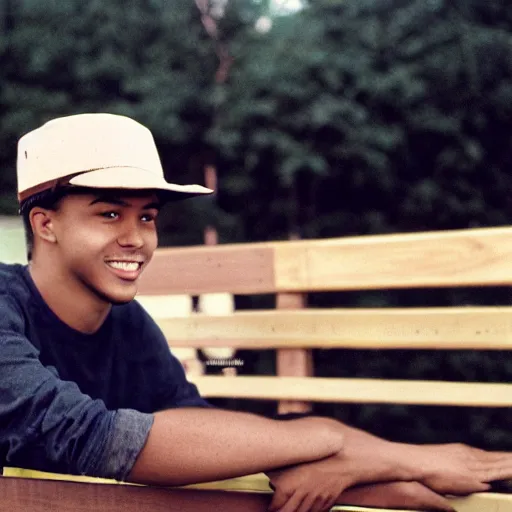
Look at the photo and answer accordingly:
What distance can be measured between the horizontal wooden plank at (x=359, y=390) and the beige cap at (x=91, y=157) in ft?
3.38

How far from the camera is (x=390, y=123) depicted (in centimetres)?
550

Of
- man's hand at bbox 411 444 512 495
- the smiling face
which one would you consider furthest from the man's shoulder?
man's hand at bbox 411 444 512 495

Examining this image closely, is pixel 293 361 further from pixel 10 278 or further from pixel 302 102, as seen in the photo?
pixel 302 102

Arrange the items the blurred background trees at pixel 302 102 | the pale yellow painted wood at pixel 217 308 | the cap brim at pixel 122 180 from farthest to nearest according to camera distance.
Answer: the blurred background trees at pixel 302 102 → the pale yellow painted wood at pixel 217 308 → the cap brim at pixel 122 180

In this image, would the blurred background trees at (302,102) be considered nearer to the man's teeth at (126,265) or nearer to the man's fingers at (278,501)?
the man's teeth at (126,265)

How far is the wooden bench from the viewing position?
6.54 feet

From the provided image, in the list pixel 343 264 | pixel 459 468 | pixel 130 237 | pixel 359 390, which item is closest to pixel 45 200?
pixel 130 237

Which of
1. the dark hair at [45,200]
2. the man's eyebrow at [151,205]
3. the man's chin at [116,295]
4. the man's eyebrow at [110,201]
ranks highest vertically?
the dark hair at [45,200]

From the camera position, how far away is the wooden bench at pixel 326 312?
78.4 inches

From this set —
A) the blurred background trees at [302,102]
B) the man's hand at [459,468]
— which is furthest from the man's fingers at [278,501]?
the blurred background trees at [302,102]

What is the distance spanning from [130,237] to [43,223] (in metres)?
0.16

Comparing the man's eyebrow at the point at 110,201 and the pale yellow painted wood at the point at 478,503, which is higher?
the man's eyebrow at the point at 110,201

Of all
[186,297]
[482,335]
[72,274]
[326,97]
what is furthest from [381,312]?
[326,97]

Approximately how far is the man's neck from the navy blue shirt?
14 millimetres
